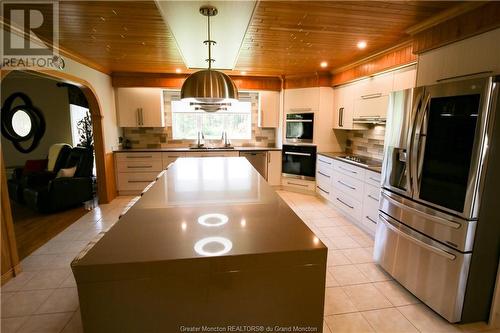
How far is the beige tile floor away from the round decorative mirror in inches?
158

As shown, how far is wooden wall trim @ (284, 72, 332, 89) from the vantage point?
15.6ft

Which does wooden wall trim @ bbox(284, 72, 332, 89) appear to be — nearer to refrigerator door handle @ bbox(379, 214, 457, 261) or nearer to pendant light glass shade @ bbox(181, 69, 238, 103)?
refrigerator door handle @ bbox(379, 214, 457, 261)

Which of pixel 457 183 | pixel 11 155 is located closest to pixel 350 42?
pixel 457 183

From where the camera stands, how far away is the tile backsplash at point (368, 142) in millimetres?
3850

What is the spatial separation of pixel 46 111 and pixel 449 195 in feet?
25.1

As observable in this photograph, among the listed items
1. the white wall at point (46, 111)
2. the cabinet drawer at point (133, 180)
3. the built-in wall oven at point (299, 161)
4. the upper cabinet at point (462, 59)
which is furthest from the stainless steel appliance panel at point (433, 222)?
the white wall at point (46, 111)

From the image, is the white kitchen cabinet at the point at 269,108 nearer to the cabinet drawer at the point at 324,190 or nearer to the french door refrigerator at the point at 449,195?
the cabinet drawer at the point at 324,190

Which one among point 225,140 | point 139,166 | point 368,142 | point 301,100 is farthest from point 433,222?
point 139,166

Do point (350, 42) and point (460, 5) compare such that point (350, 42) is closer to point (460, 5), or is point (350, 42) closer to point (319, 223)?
point (460, 5)

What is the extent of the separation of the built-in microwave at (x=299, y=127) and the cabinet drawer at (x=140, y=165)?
8.64 feet

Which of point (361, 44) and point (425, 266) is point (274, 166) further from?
point (425, 266)

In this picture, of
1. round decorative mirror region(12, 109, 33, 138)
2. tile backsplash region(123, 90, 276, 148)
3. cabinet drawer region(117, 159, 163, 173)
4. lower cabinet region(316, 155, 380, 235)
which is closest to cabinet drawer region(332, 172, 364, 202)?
lower cabinet region(316, 155, 380, 235)

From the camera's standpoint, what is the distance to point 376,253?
259 centimetres

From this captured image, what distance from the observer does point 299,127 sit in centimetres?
499
